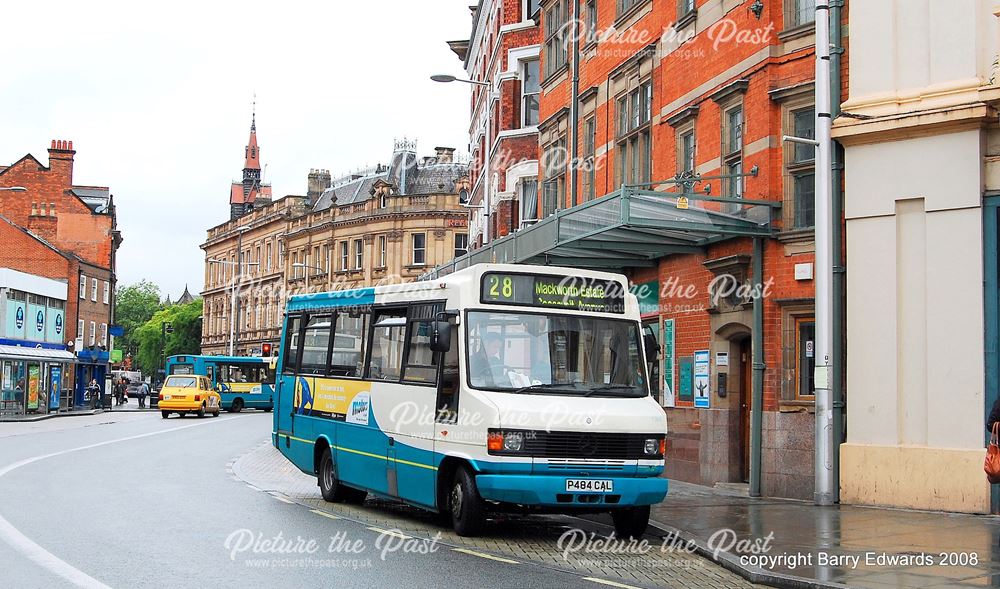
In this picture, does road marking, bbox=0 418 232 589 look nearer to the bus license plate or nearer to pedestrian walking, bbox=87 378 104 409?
the bus license plate

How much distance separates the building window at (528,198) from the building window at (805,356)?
15942 mm

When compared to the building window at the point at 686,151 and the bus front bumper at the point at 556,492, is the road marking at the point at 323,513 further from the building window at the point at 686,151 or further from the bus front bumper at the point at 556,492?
the building window at the point at 686,151

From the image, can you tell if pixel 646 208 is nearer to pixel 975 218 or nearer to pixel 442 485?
pixel 975 218

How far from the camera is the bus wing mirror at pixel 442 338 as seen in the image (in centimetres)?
1231

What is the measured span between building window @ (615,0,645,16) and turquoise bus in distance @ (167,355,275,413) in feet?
119

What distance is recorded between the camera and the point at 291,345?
17.9 metres

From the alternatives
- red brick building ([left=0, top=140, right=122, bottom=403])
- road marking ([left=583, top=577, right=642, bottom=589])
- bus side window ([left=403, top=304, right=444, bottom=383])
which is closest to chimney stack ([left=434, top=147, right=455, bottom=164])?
red brick building ([left=0, top=140, right=122, bottom=403])

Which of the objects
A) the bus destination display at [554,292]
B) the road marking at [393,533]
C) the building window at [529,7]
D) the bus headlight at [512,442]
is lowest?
the road marking at [393,533]

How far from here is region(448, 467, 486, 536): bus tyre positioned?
40.3ft

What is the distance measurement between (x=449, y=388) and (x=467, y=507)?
1358mm

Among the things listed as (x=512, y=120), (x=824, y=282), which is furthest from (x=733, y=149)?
(x=512, y=120)

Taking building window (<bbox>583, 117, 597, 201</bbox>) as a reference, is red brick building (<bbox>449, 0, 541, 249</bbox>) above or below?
above

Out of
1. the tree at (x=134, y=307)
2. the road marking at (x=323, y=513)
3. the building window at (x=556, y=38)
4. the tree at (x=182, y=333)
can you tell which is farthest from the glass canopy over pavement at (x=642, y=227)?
the tree at (x=134, y=307)

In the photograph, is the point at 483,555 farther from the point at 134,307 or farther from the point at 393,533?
the point at 134,307
